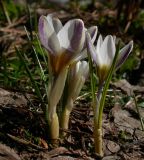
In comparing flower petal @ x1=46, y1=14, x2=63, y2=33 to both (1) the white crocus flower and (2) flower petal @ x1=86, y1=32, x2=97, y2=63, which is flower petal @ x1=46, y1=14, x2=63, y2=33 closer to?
(1) the white crocus flower

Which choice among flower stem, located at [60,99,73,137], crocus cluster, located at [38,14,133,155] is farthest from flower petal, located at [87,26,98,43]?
flower stem, located at [60,99,73,137]

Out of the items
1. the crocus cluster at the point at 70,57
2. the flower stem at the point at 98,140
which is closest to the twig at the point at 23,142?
the crocus cluster at the point at 70,57

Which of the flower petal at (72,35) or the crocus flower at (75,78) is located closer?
the flower petal at (72,35)

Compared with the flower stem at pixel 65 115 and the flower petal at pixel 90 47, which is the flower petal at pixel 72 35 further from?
the flower stem at pixel 65 115

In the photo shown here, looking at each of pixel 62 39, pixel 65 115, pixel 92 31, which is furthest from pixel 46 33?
pixel 65 115

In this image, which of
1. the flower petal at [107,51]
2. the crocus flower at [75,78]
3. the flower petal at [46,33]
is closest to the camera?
the flower petal at [46,33]

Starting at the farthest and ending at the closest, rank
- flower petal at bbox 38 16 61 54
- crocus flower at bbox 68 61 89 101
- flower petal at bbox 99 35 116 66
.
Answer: crocus flower at bbox 68 61 89 101, flower petal at bbox 99 35 116 66, flower petal at bbox 38 16 61 54

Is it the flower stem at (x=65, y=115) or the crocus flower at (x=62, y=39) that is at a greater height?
the crocus flower at (x=62, y=39)
